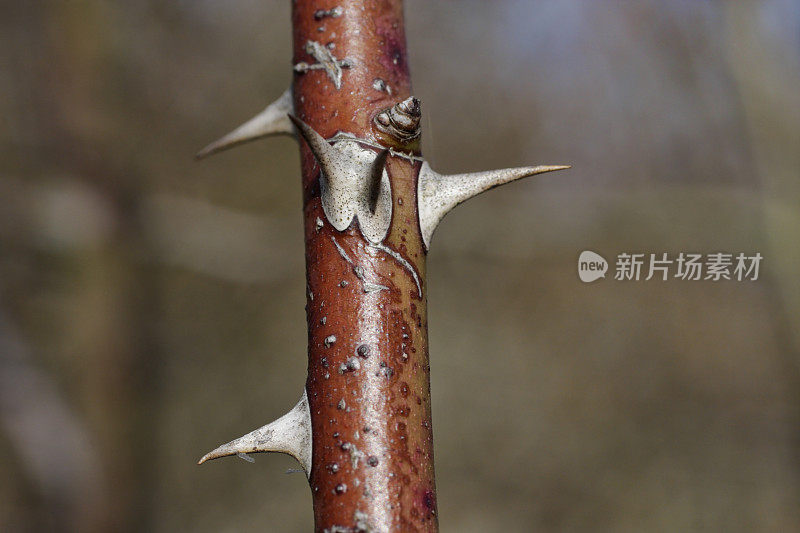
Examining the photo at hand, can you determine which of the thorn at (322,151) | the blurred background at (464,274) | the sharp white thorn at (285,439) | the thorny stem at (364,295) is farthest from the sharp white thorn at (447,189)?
the blurred background at (464,274)

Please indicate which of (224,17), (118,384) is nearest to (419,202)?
(118,384)

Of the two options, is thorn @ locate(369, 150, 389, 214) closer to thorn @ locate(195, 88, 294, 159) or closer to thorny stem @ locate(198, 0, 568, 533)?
thorny stem @ locate(198, 0, 568, 533)

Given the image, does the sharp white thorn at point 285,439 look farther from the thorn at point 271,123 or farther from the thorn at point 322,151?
the thorn at point 271,123

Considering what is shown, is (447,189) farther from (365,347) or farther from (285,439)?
(285,439)

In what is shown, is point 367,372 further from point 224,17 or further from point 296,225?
point 224,17

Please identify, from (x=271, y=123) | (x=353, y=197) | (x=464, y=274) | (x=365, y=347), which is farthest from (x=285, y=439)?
(x=464, y=274)

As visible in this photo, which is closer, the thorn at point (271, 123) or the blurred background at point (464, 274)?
the thorn at point (271, 123)

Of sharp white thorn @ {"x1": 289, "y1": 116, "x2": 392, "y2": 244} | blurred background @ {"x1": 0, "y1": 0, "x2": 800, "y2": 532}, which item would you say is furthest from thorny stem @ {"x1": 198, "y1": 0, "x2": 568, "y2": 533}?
blurred background @ {"x1": 0, "y1": 0, "x2": 800, "y2": 532}
